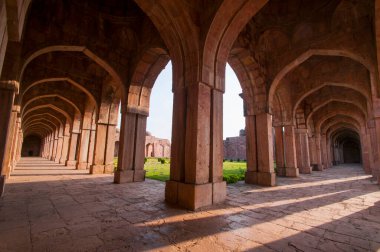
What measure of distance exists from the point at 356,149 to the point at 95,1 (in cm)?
4408

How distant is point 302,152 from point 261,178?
7513 millimetres

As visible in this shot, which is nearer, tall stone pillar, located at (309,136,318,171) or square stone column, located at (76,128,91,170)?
square stone column, located at (76,128,91,170)

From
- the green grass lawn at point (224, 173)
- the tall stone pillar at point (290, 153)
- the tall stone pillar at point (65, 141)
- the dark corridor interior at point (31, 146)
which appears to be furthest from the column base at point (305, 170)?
the dark corridor interior at point (31, 146)

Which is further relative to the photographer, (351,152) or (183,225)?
(351,152)

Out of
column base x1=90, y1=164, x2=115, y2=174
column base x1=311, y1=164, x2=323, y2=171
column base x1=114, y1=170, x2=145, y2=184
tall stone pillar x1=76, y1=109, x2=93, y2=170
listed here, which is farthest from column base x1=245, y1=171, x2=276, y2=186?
column base x1=311, y1=164, x2=323, y2=171

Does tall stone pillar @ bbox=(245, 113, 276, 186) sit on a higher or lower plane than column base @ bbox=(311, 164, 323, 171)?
higher

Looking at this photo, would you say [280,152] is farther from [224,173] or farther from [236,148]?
[236,148]

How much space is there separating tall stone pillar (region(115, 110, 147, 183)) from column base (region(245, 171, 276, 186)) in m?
4.52

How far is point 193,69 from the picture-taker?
525 cm

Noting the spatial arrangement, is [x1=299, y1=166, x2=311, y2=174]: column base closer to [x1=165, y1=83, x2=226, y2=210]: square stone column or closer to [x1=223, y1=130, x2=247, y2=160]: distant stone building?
[x1=165, y1=83, x2=226, y2=210]: square stone column

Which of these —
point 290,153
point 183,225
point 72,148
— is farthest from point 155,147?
point 183,225

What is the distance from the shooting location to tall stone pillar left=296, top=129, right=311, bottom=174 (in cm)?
1364

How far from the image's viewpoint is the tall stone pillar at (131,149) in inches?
328

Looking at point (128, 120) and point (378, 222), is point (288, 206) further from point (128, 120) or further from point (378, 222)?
point (128, 120)
